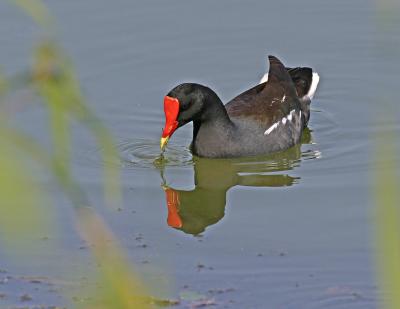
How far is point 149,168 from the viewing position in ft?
28.2

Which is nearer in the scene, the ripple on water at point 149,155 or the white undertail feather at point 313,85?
the ripple on water at point 149,155

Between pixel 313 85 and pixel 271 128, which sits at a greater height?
pixel 313 85

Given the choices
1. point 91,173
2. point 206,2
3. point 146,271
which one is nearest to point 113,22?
point 206,2

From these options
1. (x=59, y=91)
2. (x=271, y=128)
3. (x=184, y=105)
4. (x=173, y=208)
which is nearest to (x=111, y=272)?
(x=59, y=91)

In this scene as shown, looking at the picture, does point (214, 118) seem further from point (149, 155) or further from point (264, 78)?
point (264, 78)

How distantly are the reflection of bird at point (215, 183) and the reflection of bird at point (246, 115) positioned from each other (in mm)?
108

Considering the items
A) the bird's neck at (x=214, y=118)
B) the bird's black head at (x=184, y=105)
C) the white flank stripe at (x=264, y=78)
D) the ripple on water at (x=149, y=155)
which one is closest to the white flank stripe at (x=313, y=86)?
the white flank stripe at (x=264, y=78)

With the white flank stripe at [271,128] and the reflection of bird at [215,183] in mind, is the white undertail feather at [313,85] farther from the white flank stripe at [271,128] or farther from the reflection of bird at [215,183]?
the white flank stripe at [271,128]

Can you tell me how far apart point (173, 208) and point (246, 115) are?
1.89m

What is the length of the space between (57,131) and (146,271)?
171 inches

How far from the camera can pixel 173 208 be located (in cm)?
779

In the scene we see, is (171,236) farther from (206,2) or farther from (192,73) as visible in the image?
(206,2)

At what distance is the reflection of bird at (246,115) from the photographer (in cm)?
876

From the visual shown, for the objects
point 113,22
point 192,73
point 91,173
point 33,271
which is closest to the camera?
point 33,271
